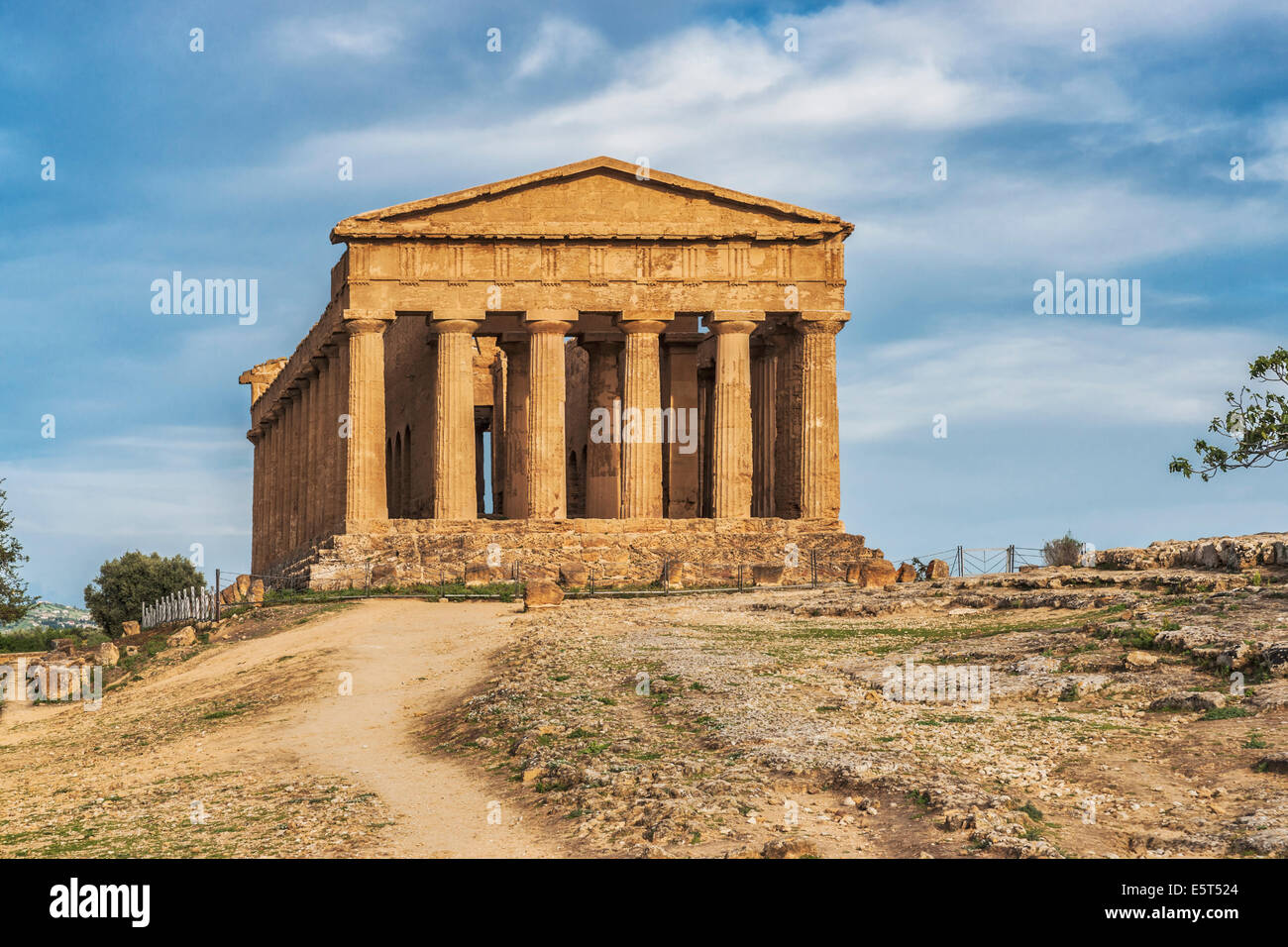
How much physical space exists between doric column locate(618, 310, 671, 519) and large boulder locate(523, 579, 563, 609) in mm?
11039

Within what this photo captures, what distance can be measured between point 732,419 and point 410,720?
26.8 meters

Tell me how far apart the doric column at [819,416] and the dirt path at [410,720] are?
15.1 metres

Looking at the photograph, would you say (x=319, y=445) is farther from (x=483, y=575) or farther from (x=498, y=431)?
(x=483, y=575)

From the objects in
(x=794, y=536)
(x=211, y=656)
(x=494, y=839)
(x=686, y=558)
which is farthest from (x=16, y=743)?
(x=794, y=536)

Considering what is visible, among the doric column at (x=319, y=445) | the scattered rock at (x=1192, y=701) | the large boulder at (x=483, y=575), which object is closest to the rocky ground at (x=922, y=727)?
the scattered rock at (x=1192, y=701)

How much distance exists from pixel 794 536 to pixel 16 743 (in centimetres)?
2559

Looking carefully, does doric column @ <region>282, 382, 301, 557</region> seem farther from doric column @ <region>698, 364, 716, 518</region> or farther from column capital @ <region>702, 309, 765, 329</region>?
column capital @ <region>702, 309, 765, 329</region>

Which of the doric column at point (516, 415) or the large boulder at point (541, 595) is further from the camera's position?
the doric column at point (516, 415)

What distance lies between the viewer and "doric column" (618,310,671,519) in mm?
51031

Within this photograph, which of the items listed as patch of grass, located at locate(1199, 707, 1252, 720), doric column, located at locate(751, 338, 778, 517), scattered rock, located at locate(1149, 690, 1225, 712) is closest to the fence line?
doric column, located at locate(751, 338, 778, 517)

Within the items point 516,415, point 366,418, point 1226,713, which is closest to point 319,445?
point 516,415

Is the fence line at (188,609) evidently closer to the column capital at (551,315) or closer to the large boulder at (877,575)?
the column capital at (551,315)

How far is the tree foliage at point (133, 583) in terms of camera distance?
91.9 metres
